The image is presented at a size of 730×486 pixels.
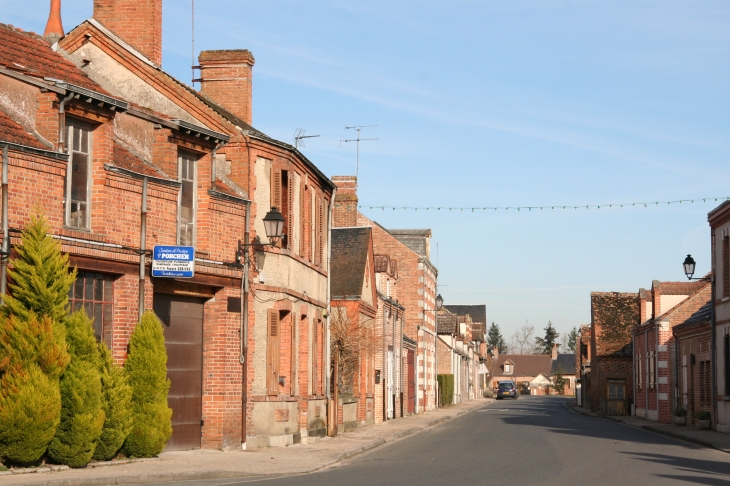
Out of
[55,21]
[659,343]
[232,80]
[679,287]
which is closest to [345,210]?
[659,343]

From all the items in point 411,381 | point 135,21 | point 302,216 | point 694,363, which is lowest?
point 411,381

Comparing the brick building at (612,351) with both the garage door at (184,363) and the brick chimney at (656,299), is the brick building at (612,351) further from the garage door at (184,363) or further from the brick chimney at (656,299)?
the garage door at (184,363)

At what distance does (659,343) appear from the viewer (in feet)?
148

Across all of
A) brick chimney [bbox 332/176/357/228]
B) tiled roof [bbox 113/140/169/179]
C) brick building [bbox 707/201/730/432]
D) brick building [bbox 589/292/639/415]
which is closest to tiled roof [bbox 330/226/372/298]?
brick chimney [bbox 332/176/357/228]

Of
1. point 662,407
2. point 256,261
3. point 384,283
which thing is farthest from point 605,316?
point 256,261

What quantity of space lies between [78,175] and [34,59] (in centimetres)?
278

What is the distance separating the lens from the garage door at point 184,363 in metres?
20.8

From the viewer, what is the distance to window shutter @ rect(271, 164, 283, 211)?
24.2 m

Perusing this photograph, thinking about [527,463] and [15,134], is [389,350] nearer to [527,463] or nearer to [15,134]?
[527,463]

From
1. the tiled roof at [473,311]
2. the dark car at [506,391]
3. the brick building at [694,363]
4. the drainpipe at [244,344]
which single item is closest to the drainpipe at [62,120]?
the drainpipe at [244,344]

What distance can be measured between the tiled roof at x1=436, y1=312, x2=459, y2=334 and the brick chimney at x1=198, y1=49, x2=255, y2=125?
156 ft

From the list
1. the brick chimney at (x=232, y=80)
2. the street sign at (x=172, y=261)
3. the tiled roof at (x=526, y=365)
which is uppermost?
the brick chimney at (x=232, y=80)

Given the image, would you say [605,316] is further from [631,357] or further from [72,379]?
[72,379]

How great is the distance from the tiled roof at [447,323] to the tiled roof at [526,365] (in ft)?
304
